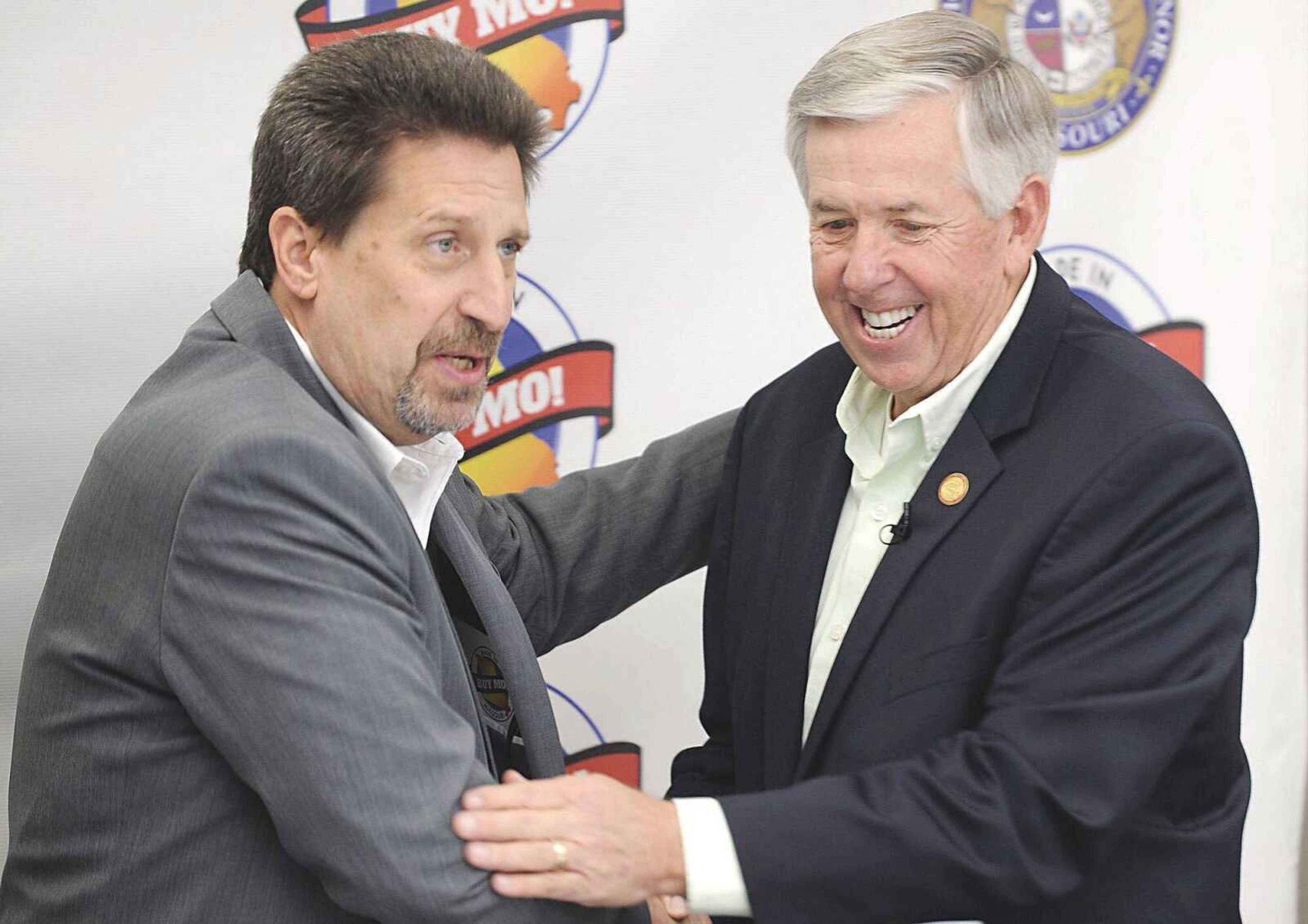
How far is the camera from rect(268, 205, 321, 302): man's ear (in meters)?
1.52

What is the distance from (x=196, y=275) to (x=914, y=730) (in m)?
1.32

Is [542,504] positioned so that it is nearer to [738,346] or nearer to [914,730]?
[738,346]

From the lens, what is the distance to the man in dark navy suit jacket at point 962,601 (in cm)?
143

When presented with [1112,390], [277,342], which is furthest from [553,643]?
[1112,390]

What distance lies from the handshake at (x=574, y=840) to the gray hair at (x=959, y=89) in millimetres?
742

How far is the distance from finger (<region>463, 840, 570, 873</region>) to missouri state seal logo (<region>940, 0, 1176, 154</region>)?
1.46 m

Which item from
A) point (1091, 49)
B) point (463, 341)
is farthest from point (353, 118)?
point (1091, 49)

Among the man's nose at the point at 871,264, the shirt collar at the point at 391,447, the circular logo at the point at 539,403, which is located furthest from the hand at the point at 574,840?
the circular logo at the point at 539,403

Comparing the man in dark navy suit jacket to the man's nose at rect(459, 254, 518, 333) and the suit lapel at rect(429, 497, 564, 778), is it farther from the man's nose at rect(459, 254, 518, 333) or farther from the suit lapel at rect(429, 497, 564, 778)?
the man's nose at rect(459, 254, 518, 333)

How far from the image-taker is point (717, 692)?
1915 millimetres

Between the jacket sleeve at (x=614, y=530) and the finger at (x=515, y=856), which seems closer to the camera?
the finger at (x=515, y=856)

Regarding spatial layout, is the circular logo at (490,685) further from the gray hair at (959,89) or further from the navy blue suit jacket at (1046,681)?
the gray hair at (959,89)

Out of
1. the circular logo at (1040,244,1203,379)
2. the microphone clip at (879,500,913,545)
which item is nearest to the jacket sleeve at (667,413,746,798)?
the microphone clip at (879,500,913,545)

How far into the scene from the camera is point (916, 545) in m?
1.56
